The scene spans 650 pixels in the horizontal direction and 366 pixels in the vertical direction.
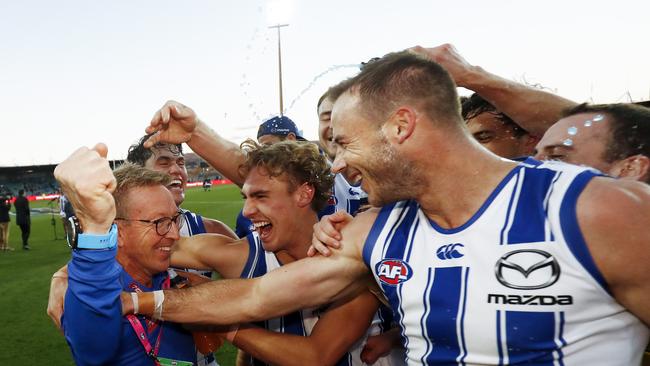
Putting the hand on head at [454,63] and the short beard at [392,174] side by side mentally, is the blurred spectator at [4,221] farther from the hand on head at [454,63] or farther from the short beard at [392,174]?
the short beard at [392,174]

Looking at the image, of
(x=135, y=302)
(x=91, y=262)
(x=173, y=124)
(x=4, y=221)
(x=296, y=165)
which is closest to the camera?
(x=91, y=262)

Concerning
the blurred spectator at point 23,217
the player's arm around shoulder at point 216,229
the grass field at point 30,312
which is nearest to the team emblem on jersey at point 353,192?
the player's arm around shoulder at point 216,229

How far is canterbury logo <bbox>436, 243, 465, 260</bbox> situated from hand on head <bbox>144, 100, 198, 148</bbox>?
1856mm

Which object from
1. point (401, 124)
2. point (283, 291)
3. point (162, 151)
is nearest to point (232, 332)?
point (283, 291)

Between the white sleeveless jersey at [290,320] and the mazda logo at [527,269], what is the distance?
1.29m

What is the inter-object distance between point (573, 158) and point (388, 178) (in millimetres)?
1121

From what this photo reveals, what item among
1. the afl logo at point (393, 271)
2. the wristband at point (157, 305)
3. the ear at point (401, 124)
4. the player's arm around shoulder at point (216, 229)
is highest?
the ear at point (401, 124)

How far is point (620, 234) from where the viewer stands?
5.37 feet

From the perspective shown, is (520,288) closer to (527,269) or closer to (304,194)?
(527,269)

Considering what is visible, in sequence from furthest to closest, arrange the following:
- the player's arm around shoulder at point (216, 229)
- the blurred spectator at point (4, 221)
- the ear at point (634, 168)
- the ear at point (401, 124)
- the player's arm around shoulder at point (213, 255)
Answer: the blurred spectator at point (4, 221), the player's arm around shoulder at point (216, 229), the player's arm around shoulder at point (213, 255), the ear at point (634, 168), the ear at point (401, 124)

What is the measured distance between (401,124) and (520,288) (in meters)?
0.77

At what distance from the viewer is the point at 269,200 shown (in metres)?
3.32

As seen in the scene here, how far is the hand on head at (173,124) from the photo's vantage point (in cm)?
302

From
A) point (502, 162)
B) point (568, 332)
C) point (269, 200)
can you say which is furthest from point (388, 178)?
point (269, 200)
